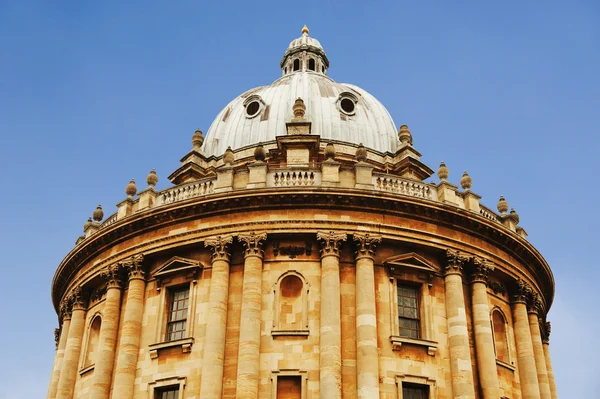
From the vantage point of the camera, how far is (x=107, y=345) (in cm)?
2898

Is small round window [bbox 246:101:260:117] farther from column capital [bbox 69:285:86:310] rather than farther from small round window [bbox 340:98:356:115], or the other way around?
column capital [bbox 69:285:86:310]

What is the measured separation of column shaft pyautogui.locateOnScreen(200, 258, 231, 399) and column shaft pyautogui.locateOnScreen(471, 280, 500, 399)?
10022 mm

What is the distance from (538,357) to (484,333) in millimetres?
5640

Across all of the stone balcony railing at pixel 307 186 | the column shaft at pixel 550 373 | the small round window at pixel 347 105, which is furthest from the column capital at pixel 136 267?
the column shaft at pixel 550 373

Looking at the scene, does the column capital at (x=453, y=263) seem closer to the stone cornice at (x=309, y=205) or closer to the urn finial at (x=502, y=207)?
the stone cornice at (x=309, y=205)

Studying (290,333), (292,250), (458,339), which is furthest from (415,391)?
(292,250)

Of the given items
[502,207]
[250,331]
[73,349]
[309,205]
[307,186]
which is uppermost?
[502,207]

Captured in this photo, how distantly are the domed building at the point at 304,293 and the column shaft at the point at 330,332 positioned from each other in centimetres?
6

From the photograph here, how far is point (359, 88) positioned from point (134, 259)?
2255 cm

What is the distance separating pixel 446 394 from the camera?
2673 cm

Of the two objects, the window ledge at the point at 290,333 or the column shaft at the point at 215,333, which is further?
the window ledge at the point at 290,333

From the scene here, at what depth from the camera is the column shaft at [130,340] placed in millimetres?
27469

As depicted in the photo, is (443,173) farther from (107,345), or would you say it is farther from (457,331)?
(107,345)

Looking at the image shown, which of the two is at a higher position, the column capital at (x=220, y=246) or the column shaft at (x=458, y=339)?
the column capital at (x=220, y=246)
